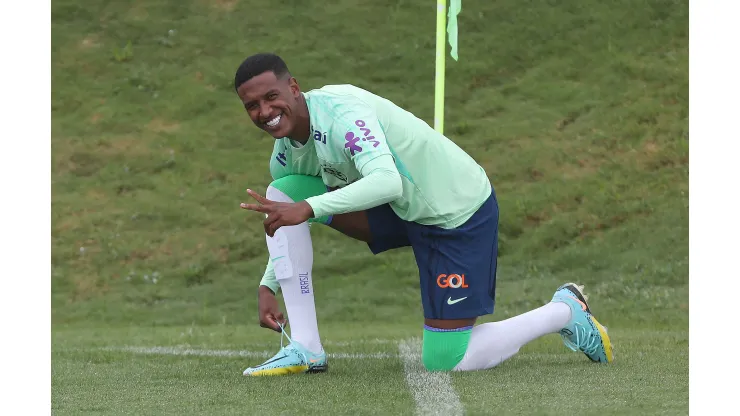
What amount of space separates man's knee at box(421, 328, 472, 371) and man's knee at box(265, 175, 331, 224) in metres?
0.72

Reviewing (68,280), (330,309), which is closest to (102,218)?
(68,280)

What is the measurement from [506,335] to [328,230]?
22.3 ft

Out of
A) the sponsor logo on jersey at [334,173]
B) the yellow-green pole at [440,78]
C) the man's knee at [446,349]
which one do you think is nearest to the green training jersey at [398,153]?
the sponsor logo on jersey at [334,173]

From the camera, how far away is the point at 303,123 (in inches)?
175

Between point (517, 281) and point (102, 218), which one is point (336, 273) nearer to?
point (517, 281)

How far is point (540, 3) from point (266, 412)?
11.7 metres

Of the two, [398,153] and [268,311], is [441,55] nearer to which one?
[398,153]

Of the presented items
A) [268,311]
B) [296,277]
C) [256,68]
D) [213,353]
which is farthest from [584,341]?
[213,353]

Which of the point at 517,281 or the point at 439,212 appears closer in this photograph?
the point at 439,212

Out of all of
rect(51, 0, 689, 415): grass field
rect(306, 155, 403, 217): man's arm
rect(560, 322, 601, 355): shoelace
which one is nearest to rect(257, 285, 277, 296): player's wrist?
rect(51, 0, 689, 415): grass field

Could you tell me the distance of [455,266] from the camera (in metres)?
4.73

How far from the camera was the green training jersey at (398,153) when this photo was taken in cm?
429

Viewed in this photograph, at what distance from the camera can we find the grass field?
8438mm

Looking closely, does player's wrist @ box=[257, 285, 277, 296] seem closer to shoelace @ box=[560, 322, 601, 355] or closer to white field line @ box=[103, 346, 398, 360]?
white field line @ box=[103, 346, 398, 360]
